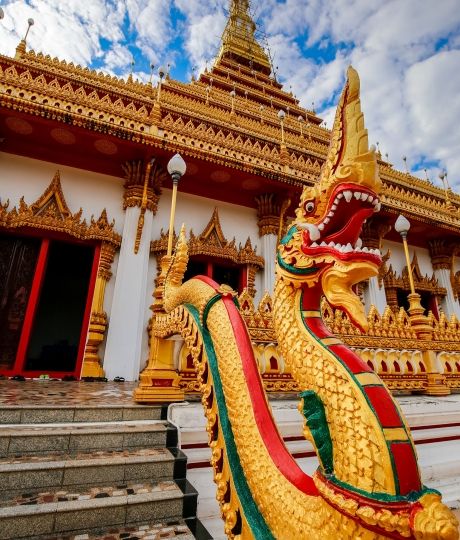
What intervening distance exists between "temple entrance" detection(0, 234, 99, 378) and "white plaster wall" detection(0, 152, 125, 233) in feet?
2.56

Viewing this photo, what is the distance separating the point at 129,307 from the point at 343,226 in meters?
5.10

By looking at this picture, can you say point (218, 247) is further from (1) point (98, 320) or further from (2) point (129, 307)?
(1) point (98, 320)

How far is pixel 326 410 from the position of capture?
2.73 feet

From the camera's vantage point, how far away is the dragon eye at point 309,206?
1116 millimetres

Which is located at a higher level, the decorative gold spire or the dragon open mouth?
the decorative gold spire

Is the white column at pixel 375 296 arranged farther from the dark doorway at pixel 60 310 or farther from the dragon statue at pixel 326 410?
the dragon statue at pixel 326 410

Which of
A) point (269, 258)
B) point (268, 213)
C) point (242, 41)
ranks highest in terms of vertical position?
point (242, 41)

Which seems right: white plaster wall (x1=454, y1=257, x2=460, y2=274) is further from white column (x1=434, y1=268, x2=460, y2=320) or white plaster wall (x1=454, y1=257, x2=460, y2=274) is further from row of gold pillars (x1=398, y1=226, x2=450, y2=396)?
row of gold pillars (x1=398, y1=226, x2=450, y2=396)

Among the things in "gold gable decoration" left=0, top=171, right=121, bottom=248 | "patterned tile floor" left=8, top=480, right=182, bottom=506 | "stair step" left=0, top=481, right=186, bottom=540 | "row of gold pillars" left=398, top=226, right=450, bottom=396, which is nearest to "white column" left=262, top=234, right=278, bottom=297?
"row of gold pillars" left=398, top=226, right=450, bottom=396

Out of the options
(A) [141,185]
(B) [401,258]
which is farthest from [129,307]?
(B) [401,258]

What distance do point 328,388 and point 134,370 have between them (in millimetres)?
5103

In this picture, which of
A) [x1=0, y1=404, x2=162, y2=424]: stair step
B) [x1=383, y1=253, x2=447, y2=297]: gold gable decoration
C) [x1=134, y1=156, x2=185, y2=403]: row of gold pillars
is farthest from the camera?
[x1=383, y1=253, x2=447, y2=297]: gold gable decoration

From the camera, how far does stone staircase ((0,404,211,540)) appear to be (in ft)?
5.21

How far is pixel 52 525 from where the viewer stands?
1561 mm
